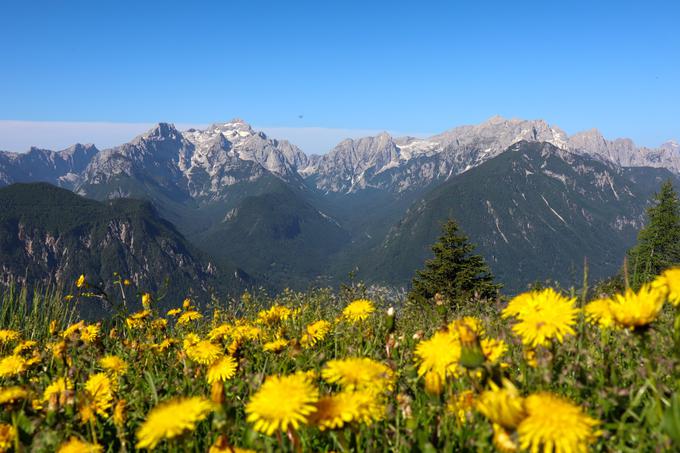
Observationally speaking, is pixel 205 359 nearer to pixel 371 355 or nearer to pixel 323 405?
pixel 371 355

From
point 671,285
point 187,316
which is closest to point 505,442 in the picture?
point 671,285

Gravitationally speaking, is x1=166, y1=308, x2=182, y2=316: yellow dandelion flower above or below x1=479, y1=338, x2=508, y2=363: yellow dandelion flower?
below

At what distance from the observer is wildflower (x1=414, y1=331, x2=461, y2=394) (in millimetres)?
2875

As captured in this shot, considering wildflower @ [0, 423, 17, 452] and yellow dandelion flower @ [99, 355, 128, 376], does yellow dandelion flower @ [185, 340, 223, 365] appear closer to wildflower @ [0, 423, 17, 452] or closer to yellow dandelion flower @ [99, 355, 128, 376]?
yellow dandelion flower @ [99, 355, 128, 376]

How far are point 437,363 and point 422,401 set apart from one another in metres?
0.79

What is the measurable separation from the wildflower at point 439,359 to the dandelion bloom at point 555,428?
814 mm

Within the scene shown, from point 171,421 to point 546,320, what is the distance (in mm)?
2052

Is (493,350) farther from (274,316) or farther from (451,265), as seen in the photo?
(451,265)

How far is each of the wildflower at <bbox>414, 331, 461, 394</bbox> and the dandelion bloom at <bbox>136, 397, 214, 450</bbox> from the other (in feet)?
4.22

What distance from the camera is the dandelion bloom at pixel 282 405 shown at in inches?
85.3

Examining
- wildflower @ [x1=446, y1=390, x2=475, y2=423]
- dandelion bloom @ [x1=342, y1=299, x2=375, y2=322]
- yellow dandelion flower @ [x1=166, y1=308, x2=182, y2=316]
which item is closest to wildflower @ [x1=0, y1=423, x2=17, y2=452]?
wildflower @ [x1=446, y1=390, x2=475, y2=423]

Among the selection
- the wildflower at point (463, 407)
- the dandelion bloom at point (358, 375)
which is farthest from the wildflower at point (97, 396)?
the wildflower at point (463, 407)

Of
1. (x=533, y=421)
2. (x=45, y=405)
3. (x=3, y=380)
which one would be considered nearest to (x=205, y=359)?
(x=45, y=405)

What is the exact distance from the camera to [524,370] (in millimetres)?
3295
